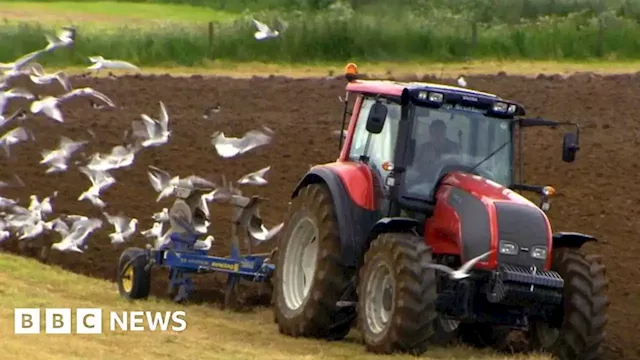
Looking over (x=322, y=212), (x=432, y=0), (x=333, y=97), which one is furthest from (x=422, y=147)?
(x=432, y=0)

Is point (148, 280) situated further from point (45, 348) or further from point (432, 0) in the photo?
point (432, 0)

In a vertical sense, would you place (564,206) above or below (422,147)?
below

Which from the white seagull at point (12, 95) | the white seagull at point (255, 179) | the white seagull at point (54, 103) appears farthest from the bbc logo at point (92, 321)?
the white seagull at point (12, 95)

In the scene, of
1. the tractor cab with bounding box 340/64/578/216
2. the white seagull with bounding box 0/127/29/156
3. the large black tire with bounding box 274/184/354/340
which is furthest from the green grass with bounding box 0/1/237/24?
the tractor cab with bounding box 340/64/578/216

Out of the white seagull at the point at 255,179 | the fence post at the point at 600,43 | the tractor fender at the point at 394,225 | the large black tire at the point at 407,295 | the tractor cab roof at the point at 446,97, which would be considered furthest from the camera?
the fence post at the point at 600,43

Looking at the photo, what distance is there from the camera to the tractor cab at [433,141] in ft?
36.6

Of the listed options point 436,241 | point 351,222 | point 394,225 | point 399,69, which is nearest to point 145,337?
point 351,222

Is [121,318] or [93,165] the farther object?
[93,165]

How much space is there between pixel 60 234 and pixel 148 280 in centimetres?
270

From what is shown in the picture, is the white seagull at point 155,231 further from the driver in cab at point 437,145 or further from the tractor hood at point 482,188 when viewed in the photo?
the tractor hood at point 482,188

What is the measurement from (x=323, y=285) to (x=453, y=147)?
4.60ft

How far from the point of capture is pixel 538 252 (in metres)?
10.7

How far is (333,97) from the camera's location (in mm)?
24094

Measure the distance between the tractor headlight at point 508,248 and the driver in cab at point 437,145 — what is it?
97 centimetres
